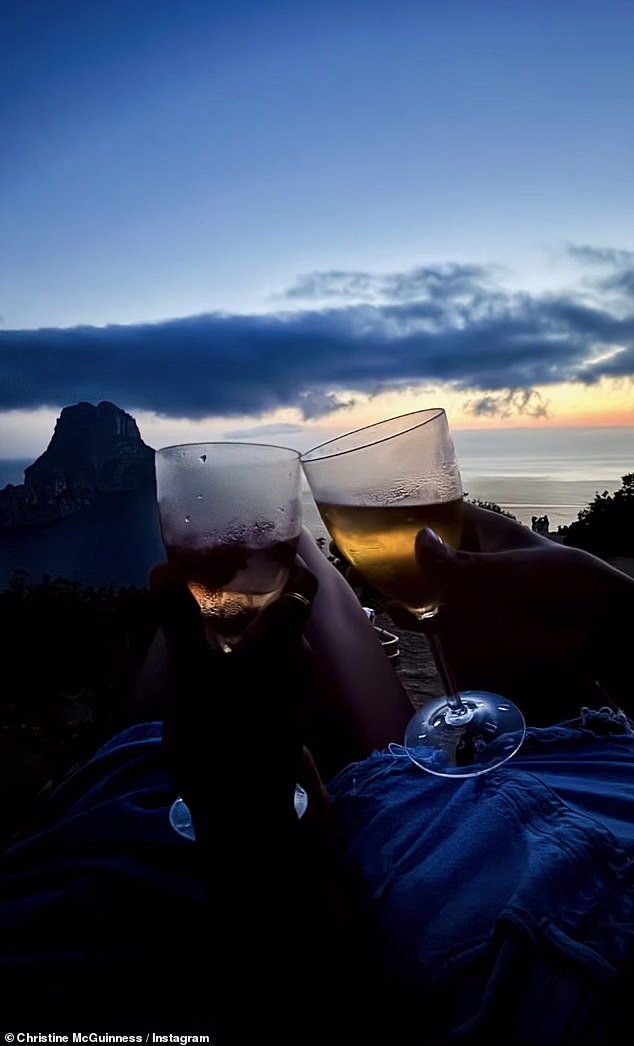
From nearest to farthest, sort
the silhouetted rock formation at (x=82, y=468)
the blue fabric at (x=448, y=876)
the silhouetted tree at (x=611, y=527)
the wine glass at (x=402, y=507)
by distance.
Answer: the blue fabric at (x=448, y=876) < the wine glass at (x=402, y=507) < the silhouetted rock formation at (x=82, y=468) < the silhouetted tree at (x=611, y=527)

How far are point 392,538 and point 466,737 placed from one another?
57cm

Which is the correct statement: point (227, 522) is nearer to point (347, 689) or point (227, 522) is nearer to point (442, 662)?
point (442, 662)

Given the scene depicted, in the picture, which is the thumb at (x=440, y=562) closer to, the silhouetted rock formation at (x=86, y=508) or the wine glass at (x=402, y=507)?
the wine glass at (x=402, y=507)

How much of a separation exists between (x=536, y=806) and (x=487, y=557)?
1.64ft

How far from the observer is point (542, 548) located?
5.41ft

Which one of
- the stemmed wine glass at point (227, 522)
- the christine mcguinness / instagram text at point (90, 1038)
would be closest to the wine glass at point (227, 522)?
the stemmed wine glass at point (227, 522)

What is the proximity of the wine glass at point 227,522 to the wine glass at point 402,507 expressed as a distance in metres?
0.18

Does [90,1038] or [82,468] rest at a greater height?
[82,468]

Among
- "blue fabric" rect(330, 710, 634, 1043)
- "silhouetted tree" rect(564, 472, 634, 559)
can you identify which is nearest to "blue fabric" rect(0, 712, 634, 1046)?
"blue fabric" rect(330, 710, 634, 1043)

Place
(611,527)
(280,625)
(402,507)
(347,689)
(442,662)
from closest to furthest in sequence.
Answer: (280,625) → (402,507) → (442,662) → (347,689) → (611,527)

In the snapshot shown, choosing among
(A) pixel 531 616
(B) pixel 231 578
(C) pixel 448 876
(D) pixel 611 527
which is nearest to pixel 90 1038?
(C) pixel 448 876

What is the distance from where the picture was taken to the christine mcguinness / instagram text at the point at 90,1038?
3.43 ft

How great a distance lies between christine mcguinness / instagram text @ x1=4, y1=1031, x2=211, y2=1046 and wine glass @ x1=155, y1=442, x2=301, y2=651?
1.98 feet

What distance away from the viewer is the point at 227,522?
1075mm
